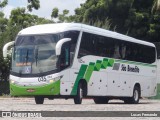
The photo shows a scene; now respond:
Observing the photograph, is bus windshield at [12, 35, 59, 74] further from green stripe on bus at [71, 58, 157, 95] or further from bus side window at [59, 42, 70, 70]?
green stripe on bus at [71, 58, 157, 95]

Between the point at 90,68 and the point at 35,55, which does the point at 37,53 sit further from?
the point at 90,68

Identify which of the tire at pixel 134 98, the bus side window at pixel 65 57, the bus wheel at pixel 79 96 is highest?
the bus side window at pixel 65 57

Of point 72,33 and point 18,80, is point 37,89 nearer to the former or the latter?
point 18,80

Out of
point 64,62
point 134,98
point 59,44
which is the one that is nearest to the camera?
point 59,44

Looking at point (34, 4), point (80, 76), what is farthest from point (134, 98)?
point (34, 4)

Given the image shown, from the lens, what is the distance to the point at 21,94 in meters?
24.6

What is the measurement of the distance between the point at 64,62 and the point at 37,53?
4.10 ft

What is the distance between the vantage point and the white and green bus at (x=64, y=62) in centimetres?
2414

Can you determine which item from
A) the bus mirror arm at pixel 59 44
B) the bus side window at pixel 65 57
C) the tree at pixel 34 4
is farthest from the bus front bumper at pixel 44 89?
the tree at pixel 34 4

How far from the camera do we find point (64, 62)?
2434 centimetres

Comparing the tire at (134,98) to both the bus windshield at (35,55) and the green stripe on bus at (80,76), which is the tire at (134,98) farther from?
the bus windshield at (35,55)

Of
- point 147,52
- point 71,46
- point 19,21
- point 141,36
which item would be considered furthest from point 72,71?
point 19,21

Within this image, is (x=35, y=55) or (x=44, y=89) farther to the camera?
(x=35, y=55)

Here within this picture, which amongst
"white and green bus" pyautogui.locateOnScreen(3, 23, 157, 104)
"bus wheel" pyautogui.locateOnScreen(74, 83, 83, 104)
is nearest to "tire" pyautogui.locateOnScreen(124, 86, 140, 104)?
"white and green bus" pyautogui.locateOnScreen(3, 23, 157, 104)
